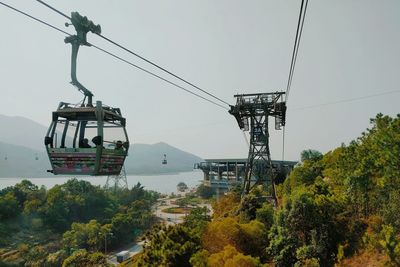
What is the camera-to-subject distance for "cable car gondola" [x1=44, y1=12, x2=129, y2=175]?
882 centimetres

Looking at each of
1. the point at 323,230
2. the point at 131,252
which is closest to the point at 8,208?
the point at 131,252

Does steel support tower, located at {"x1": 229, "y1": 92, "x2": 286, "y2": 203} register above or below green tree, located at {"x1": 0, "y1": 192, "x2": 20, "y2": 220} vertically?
above

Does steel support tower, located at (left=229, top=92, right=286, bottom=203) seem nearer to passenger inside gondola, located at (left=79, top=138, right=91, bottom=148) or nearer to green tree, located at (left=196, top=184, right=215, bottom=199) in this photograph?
passenger inside gondola, located at (left=79, top=138, right=91, bottom=148)

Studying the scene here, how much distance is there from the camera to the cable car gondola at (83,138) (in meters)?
8.82

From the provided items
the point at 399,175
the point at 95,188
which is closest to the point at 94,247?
the point at 95,188

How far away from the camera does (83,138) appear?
30.5 ft

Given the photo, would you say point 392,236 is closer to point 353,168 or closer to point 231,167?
point 353,168

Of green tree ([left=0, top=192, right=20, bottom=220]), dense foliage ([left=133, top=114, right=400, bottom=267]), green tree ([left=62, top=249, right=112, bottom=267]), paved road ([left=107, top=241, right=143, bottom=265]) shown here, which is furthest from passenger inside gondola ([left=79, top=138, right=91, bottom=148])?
green tree ([left=0, top=192, right=20, bottom=220])

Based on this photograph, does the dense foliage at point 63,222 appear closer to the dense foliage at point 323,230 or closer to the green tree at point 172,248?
the green tree at point 172,248

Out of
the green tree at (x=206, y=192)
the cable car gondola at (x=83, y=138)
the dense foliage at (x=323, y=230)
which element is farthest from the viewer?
the green tree at (x=206, y=192)

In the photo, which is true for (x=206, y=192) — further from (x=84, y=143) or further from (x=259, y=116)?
(x=84, y=143)

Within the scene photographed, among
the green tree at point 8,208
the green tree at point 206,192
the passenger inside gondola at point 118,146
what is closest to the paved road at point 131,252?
the green tree at point 8,208

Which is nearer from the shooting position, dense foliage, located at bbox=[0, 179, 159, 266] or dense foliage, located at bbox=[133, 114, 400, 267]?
dense foliage, located at bbox=[133, 114, 400, 267]

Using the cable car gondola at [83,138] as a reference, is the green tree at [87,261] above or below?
below
